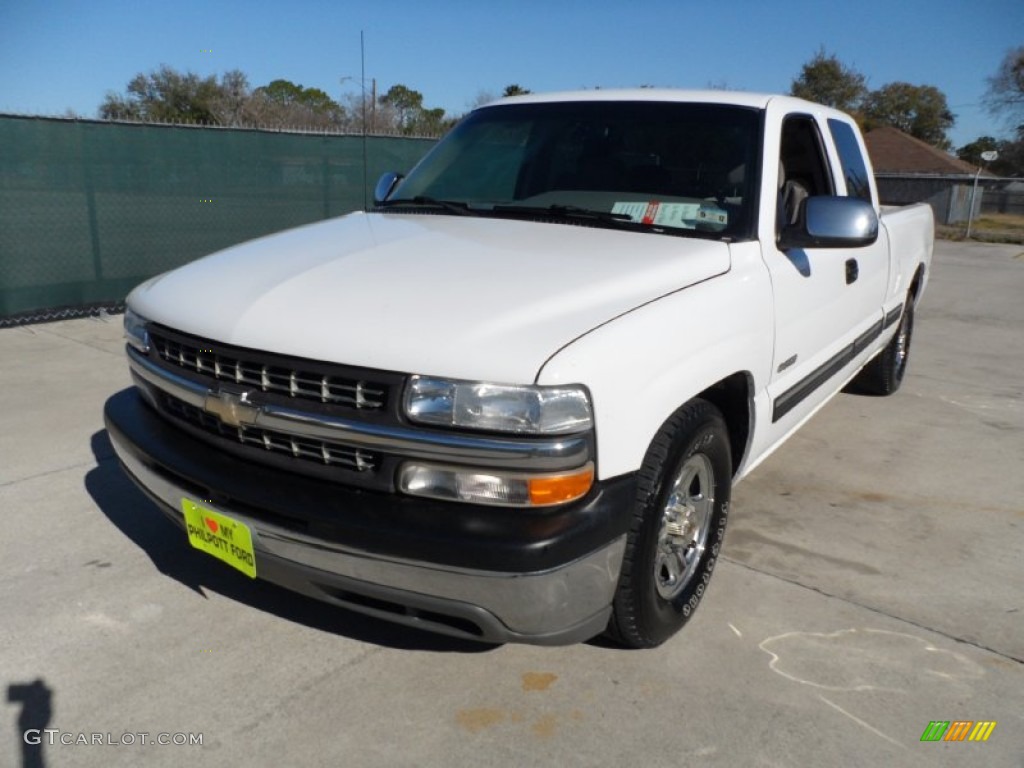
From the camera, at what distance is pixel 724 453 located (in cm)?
302

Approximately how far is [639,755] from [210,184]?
27.1 ft

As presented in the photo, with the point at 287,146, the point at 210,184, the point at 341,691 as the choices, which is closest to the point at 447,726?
the point at 341,691

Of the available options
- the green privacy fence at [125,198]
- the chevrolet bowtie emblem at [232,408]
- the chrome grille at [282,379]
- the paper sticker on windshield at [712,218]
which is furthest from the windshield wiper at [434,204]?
the green privacy fence at [125,198]

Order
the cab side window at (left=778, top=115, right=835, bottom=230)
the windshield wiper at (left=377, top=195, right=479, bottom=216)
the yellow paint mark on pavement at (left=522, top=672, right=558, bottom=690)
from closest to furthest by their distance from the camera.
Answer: the yellow paint mark on pavement at (left=522, top=672, right=558, bottom=690) → the windshield wiper at (left=377, top=195, right=479, bottom=216) → the cab side window at (left=778, top=115, right=835, bottom=230)

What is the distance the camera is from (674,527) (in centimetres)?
284

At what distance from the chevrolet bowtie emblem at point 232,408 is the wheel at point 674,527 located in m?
1.13

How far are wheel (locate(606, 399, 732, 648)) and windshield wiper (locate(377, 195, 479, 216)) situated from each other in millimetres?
1392

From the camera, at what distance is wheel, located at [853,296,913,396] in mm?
5965

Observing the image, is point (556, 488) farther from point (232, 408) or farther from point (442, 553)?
point (232, 408)

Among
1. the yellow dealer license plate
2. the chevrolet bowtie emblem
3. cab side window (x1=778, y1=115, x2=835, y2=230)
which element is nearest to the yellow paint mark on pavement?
the yellow dealer license plate

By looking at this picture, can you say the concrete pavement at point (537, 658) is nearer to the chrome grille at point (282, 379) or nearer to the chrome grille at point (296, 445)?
the chrome grille at point (296, 445)

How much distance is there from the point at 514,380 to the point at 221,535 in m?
1.05

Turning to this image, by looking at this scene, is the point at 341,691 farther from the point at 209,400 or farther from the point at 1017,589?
the point at 1017,589

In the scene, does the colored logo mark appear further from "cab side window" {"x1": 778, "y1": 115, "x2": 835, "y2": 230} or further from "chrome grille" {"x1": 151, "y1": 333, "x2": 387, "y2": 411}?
"cab side window" {"x1": 778, "y1": 115, "x2": 835, "y2": 230}
